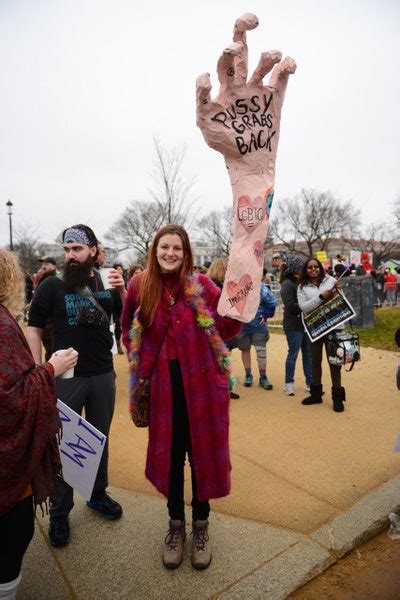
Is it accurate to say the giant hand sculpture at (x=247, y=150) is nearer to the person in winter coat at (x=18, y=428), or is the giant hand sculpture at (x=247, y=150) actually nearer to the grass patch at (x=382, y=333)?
the person in winter coat at (x=18, y=428)

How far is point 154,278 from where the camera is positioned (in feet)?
7.79

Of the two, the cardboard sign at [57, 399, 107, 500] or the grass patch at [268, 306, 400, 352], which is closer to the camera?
the cardboard sign at [57, 399, 107, 500]

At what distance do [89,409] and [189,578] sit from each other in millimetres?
1205

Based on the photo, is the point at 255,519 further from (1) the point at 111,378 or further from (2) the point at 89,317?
(2) the point at 89,317

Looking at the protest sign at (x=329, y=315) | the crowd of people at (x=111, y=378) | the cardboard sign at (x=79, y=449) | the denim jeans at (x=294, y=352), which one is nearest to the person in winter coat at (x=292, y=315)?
the denim jeans at (x=294, y=352)

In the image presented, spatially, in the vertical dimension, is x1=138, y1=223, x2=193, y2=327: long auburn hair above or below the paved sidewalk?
above

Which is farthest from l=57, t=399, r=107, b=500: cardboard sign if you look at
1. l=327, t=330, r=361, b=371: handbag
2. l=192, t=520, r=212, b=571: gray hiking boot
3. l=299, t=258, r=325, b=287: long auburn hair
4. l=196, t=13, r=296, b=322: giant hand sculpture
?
l=299, t=258, r=325, b=287: long auburn hair

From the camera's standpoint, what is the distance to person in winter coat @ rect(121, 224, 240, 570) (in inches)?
89.7

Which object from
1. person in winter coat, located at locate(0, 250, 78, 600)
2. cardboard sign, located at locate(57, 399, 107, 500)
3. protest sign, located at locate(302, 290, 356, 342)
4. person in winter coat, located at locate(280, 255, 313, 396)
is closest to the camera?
person in winter coat, located at locate(0, 250, 78, 600)

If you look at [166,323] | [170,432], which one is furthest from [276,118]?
[170,432]

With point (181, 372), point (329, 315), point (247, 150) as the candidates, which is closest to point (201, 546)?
point (181, 372)

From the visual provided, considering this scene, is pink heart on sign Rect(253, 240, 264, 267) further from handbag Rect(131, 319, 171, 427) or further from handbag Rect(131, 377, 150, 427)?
handbag Rect(131, 377, 150, 427)

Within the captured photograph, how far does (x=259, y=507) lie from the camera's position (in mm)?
2873

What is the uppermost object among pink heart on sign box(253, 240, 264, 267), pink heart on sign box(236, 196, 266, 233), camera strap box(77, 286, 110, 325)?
pink heart on sign box(236, 196, 266, 233)
